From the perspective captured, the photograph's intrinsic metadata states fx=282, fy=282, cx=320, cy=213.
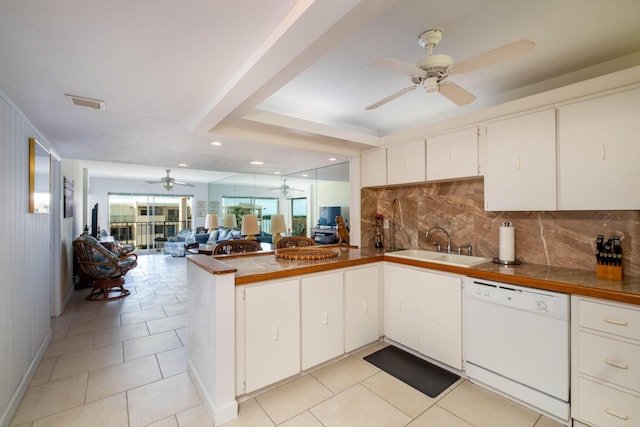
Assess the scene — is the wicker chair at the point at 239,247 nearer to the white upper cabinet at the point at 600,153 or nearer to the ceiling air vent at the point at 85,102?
the ceiling air vent at the point at 85,102

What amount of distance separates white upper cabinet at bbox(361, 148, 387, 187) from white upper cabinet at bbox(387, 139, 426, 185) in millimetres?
72

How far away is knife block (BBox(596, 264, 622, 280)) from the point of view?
189cm

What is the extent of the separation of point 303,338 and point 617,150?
8.50 feet

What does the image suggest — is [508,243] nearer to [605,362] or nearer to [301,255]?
[605,362]

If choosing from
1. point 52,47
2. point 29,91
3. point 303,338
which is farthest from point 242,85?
point 303,338

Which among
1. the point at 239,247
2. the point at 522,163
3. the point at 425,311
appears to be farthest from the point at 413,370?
the point at 239,247

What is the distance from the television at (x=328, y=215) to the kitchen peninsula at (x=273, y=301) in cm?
158

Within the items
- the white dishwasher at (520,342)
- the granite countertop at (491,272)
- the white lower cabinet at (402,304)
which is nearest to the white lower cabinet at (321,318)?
the granite countertop at (491,272)

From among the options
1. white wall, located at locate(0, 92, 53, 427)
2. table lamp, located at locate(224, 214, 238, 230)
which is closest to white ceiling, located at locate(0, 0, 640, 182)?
white wall, located at locate(0, 92, 53, 427)

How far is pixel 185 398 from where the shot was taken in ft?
6.94

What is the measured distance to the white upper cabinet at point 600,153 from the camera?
71.4 inches

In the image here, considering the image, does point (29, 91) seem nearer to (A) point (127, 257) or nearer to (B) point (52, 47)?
(B) point (52, 47)

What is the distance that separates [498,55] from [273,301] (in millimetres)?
2087

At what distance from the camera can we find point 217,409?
73.3 inches
